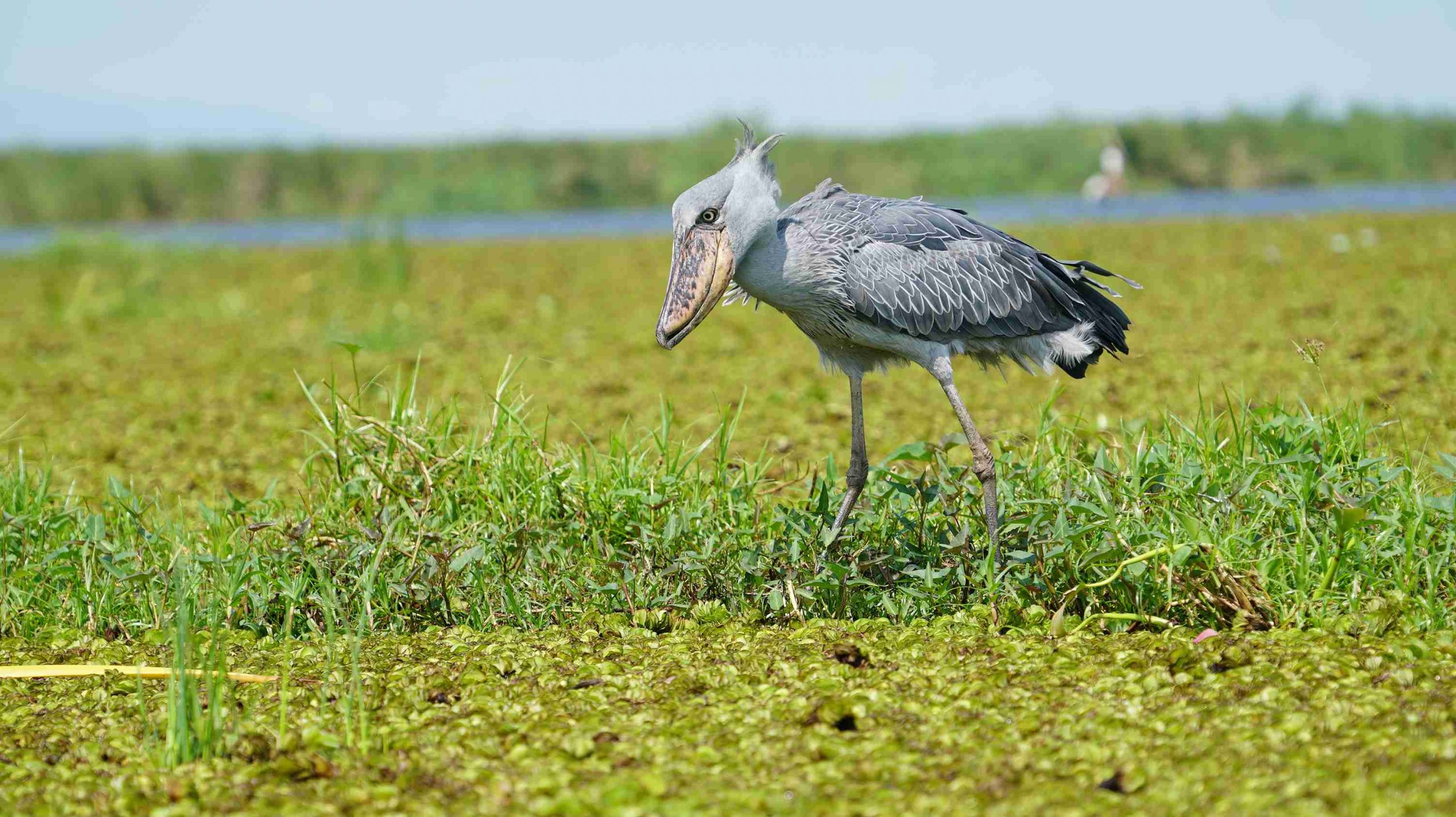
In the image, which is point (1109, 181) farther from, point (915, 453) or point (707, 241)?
point (707, 241)

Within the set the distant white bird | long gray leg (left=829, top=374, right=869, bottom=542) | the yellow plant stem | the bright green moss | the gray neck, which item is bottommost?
the yellow plant stem

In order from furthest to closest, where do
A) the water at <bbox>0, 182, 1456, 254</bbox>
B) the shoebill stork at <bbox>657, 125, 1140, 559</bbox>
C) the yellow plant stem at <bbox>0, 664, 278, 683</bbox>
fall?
1. the water at <bbox>0, 182, 1456, 254</bbox>
2. the shoebill stork at <bbox>657, 125, 1140, 559</bbox>
3. the yellow plant stem at <bbox>0, 664, 278, 683</bbox>

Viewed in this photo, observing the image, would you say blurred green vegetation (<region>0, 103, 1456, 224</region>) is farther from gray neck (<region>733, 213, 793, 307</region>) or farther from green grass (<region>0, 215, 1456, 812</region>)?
gray neck (<region>733, 213, 793, 307</region>)

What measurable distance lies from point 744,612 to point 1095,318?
1.31 meters

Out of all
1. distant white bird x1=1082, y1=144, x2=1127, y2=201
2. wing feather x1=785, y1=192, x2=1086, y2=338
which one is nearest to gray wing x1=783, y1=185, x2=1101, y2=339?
wing feather x1=785, y1=192, x2=1086, y2=338

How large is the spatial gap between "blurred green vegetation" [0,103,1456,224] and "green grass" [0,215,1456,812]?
1763 cm

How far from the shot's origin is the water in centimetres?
1736

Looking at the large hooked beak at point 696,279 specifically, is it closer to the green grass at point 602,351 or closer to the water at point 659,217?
the green grass at point 602,351

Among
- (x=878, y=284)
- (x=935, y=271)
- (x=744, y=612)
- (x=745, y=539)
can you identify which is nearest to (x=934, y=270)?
(x=935, y=271)

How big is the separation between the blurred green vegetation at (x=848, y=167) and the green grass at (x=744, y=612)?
1763 centimetres

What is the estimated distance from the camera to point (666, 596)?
344 centimetres

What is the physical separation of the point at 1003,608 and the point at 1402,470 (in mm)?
1030

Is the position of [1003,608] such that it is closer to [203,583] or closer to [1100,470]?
[1100,470]

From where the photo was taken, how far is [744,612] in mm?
3381
